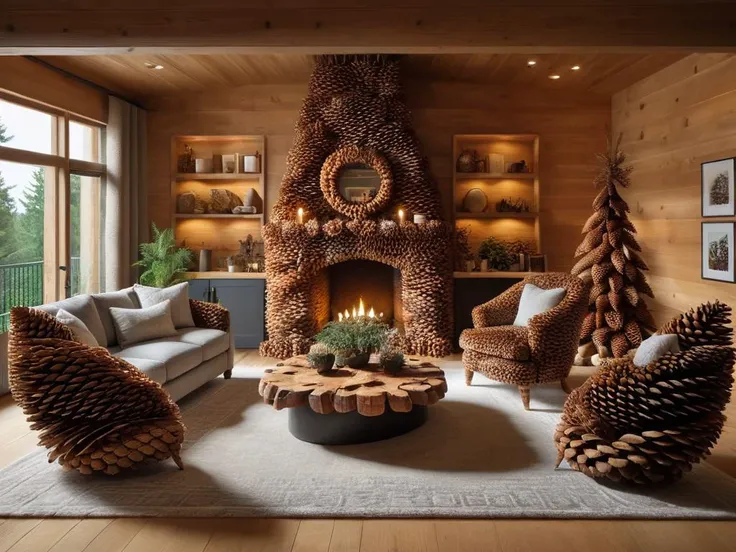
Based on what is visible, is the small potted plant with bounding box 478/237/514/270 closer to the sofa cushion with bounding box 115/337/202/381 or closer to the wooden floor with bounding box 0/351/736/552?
the sofa cushion with bounding box 115/337/202/381

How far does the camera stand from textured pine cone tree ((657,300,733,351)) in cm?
304

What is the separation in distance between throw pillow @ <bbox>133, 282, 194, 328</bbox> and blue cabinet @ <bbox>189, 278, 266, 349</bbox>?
1.44 m

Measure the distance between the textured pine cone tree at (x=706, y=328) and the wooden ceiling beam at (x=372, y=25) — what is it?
169 cm

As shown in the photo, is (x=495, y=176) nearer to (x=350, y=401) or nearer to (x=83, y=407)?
(x=350, y=401)

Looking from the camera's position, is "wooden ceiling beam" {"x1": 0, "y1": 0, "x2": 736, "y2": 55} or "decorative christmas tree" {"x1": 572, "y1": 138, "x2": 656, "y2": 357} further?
"decorative christmas tree" {"x1": 572, "y1": 138, "x2": 656, "y2": 357}

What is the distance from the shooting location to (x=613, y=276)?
568cm

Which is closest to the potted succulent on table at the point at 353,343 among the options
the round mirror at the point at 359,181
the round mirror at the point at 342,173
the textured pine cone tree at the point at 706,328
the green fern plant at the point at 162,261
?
the textured pine cone tree at the point at 706,328

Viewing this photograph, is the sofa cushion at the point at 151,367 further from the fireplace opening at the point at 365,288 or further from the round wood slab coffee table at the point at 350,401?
the fireplace opening at the point at 365,288

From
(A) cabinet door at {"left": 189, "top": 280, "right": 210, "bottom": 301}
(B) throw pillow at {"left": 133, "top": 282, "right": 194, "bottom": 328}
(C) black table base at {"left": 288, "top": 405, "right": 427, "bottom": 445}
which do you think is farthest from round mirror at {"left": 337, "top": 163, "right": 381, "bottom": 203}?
(C) black table base at {"left": 288, "top": 405, "right": 427, "bottom": 445}

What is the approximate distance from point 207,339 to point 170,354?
64 centimetres

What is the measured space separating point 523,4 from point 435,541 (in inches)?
121

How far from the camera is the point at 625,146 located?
6.48 m

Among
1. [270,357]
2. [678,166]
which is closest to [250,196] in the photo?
[270,357]

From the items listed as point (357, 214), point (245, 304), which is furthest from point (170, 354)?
point (357, 214)
